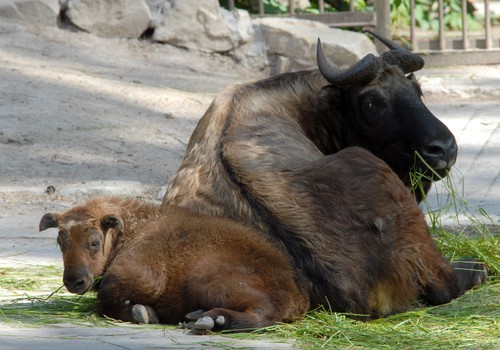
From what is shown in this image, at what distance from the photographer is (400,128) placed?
626cm

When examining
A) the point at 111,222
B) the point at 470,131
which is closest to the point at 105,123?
the point at 470,131

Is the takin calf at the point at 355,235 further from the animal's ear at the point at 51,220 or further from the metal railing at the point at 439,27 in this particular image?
the metal railing at the point at 439,27

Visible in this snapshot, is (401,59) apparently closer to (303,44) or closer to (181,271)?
(181,271)

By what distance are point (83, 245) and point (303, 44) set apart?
932 cm

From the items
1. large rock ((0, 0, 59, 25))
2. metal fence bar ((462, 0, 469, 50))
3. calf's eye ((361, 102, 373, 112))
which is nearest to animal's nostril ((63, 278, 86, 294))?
calf's eye ((361, 102, 373, 112))

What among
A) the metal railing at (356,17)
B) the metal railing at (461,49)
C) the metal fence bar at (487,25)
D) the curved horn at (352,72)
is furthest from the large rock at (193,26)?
the curved horn at (352,72)

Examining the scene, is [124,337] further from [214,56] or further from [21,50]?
[214,56]

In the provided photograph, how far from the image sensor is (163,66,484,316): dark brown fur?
5098mm

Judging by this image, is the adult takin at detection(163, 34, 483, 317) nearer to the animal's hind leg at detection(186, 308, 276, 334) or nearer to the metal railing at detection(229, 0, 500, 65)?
the animal's hind leg at detection(186, 308, 276, 334)

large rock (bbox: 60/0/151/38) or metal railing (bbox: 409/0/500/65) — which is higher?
large rock (bbox: 60/0/151/38)

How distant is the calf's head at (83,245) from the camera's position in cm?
515

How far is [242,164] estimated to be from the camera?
17.8 ft

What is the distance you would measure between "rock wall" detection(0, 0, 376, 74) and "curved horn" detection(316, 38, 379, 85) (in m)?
7.48

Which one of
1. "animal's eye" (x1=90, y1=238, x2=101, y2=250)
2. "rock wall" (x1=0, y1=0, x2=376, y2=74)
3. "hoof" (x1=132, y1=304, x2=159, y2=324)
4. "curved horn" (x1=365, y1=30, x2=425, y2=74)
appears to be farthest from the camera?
"rock wall" (x1=0, y1=0, x2=376, y2=74)
